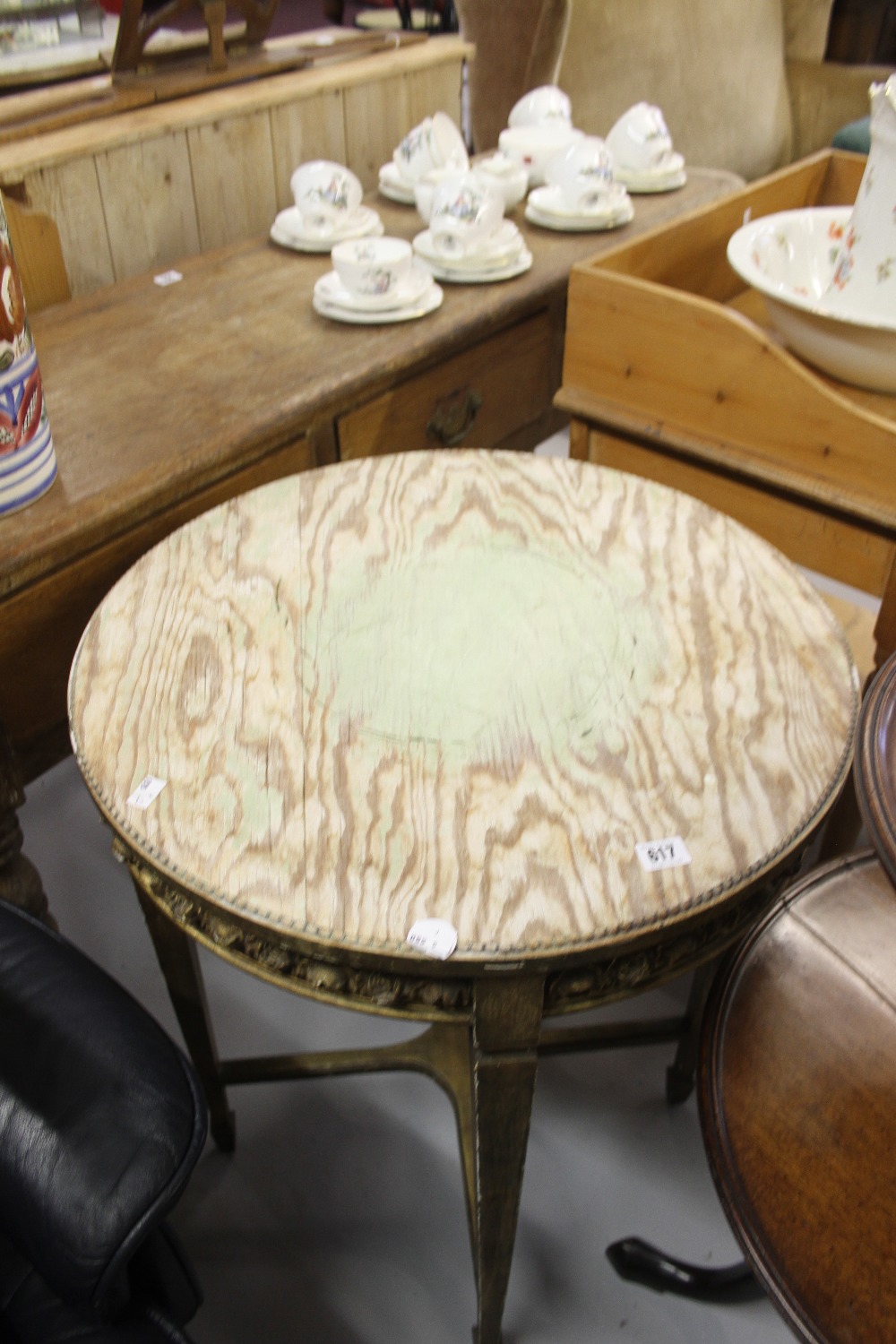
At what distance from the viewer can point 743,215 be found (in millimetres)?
1366

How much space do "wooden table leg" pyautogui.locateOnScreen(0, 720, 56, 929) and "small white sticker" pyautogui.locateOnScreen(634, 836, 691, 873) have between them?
1.84ft

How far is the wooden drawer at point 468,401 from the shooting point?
1215mm

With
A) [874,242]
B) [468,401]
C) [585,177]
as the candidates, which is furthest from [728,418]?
[585,177]

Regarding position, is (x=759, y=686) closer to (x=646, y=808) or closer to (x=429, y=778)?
(x=646, y=808)

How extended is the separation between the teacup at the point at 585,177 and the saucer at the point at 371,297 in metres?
0.36

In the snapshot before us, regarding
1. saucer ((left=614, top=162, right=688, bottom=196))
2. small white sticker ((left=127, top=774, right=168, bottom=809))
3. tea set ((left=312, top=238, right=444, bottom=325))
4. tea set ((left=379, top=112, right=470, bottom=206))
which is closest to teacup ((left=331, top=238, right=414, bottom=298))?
tea set ((left=312, top=238, right=444, bottom=325))

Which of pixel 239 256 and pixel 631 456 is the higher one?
pixel 239 256

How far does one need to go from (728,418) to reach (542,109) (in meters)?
0.94

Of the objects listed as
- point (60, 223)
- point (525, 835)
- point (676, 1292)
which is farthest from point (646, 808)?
point (60, 223)

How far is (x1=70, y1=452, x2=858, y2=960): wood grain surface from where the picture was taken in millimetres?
637

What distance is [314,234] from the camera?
142 centimetres

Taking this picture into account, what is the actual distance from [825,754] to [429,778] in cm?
28

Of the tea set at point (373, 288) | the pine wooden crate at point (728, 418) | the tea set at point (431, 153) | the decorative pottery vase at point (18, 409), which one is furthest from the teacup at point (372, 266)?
the decorative pottery vase at point (18, 409)

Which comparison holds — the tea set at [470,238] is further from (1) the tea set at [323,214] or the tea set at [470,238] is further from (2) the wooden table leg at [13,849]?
(2) the wooden table leg at [13,849]
